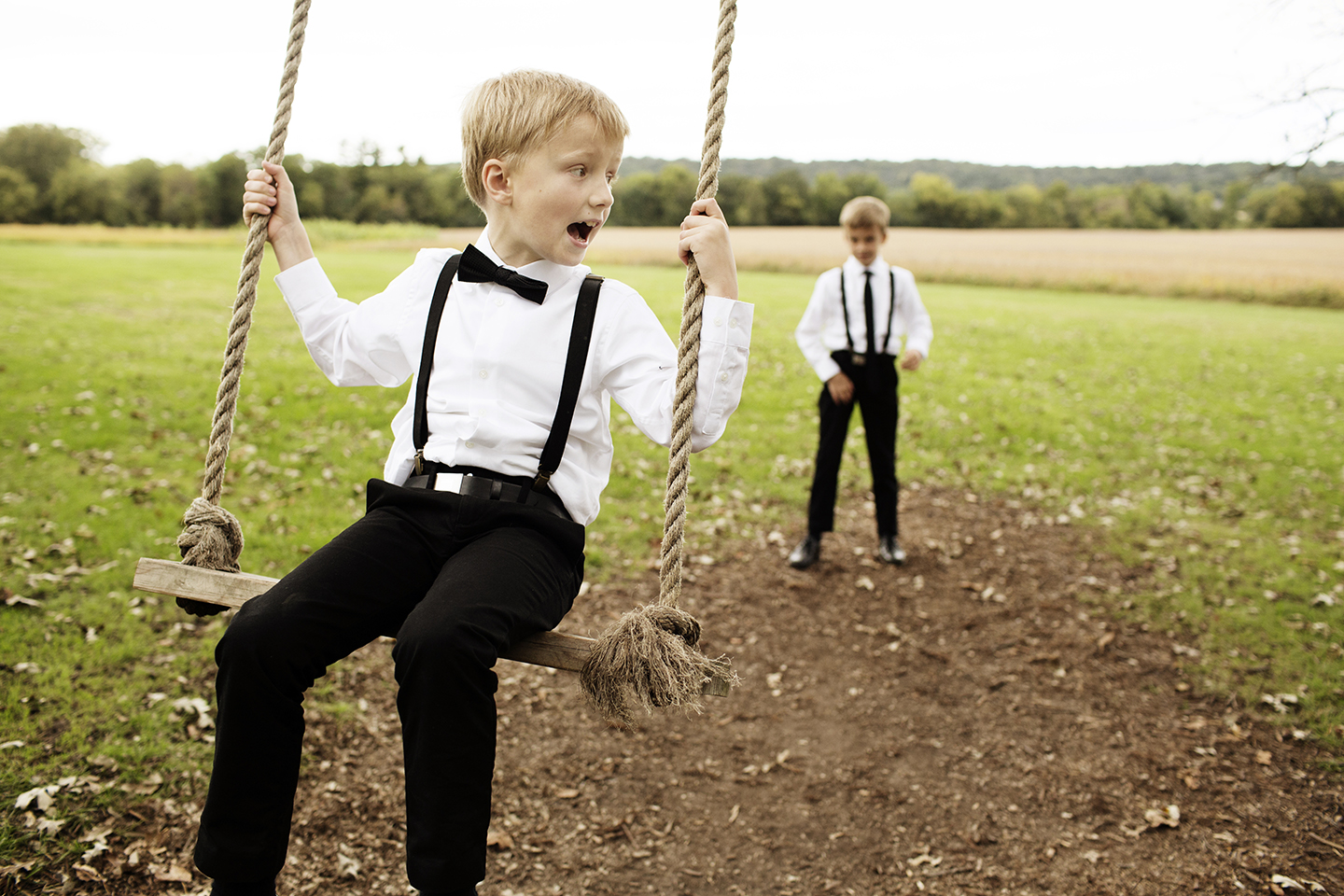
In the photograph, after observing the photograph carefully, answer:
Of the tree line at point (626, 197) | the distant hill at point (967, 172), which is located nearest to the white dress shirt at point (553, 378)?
the tree line at point (626, 197)

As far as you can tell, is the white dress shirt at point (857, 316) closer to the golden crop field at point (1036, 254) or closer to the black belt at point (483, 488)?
the black belt at point (483, 488)

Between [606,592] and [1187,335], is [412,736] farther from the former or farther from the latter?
[1187,335]

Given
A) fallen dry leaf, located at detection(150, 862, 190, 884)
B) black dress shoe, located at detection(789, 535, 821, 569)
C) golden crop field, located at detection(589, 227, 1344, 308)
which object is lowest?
fallen dry leaf, located at detection(150, 862, 190, 884)

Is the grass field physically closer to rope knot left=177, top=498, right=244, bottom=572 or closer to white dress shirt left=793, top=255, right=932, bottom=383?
rope knot left=177, top=498, right=244, bottom=572

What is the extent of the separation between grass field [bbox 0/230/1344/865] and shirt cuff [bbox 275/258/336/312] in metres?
1.97

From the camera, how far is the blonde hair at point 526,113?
2281mm

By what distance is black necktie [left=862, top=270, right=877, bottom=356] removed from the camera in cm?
531

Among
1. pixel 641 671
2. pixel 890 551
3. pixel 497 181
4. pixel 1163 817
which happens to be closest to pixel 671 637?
pixel 641 671

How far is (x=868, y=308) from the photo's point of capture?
531 centimetres

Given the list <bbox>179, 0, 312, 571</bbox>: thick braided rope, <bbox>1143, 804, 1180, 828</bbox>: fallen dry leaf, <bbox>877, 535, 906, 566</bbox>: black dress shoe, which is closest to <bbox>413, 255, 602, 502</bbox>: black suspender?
<bbox>179, 0, 312, 571</bbox>: thick braided rope

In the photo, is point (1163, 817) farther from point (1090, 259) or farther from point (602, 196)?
point (1090, 259)

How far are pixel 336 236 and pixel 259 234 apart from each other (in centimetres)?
4411

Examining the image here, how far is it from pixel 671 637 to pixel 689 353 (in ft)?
2.36

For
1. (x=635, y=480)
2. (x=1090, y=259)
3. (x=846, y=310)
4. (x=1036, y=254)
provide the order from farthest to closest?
(x=1036, y=254) < (x=1090, y=259) < (x=635, y=480) < (x=846, y=310)
